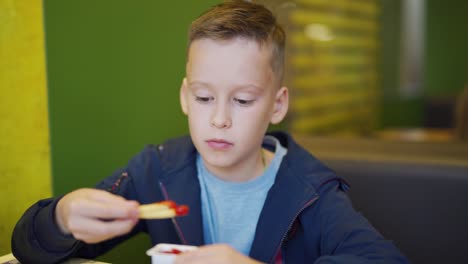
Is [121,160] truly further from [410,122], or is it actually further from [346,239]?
[410,122]

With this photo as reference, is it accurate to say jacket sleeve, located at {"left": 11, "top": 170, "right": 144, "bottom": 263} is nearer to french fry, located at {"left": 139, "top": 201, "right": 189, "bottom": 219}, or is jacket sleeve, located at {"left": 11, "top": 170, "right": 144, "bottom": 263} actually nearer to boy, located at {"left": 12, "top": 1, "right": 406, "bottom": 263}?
boy, located at {"left": 12, "top": 1, "right": 406, "bottom": 263}

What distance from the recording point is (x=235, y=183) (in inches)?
52.4


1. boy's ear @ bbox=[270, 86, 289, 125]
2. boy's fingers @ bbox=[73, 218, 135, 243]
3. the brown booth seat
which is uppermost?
boy's ear @ bbox=[270, 86, 289, 125]

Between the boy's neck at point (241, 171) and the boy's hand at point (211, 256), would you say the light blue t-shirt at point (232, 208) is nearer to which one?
the boy's neck at point (241, 171)

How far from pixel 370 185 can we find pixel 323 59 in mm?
2398

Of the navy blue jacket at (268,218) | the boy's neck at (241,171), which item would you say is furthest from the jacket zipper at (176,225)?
the boy's neck at (241,171)

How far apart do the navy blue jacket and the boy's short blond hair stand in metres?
0.25

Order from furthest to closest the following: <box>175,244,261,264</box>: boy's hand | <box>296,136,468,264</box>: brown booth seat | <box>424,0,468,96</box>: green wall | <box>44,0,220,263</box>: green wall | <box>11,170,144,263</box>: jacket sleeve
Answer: <box>424,0,468,96</box>: green wall, <box>296,136,468,264</box>: brown booth seat, <box>44,0,220,263</box>: green wall, <box>11,170,144,263</box>: jacket sleeve, <box>175,244,261,264</box>: boy's hand

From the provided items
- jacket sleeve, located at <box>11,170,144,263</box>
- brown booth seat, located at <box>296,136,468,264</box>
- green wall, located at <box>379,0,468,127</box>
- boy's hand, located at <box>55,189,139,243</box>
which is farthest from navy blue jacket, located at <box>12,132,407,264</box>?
green wall, located at <box>379,0,468,127</box>

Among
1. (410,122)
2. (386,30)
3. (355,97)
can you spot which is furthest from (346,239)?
(410,122)

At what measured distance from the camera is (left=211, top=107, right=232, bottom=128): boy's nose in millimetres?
1109

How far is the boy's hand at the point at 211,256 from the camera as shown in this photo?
833 millimetres

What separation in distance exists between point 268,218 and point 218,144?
8.7 inches

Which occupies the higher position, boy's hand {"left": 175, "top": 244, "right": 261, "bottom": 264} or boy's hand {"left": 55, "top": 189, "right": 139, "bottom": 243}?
boy's hand {"left": 55, "top": 189, "right": 139, "bottom": 243}
